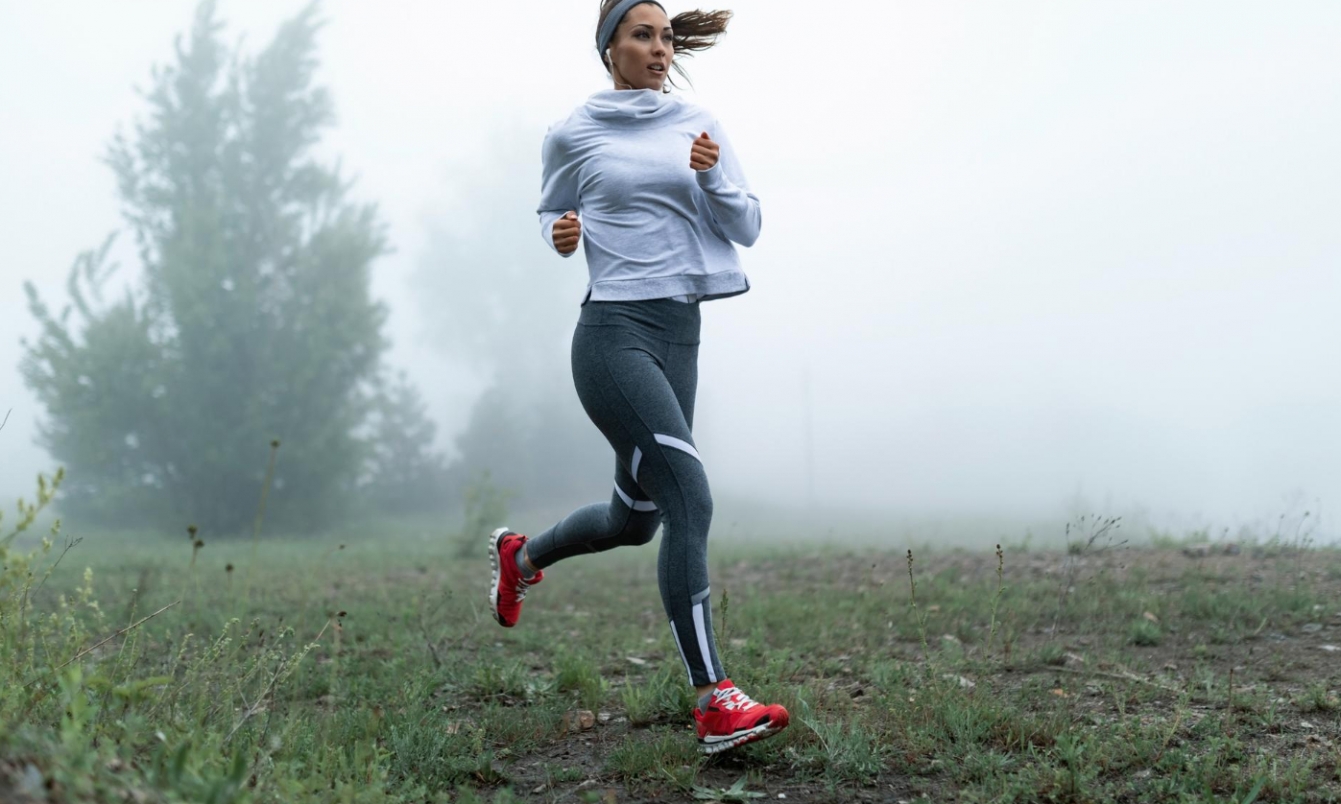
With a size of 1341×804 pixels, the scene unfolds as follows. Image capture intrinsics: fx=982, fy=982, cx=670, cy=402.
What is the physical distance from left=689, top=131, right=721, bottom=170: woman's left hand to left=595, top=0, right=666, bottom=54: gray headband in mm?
641

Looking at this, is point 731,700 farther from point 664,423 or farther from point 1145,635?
point 1145,635

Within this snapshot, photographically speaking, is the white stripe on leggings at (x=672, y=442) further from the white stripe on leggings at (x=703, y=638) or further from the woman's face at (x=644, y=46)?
the woman's face at (x=644, y=46)

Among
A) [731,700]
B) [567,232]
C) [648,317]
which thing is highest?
[567,232]

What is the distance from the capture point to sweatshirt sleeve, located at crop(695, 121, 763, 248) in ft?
11.0

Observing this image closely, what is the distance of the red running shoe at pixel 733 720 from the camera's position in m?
2.93

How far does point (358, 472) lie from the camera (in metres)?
24.0

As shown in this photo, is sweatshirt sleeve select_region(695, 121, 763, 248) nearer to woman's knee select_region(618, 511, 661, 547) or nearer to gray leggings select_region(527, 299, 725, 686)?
gray leggings select_region(527, 299, 725, 686)

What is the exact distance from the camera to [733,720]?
9.74ft

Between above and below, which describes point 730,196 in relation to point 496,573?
above

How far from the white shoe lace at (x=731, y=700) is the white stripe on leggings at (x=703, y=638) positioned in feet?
0.17

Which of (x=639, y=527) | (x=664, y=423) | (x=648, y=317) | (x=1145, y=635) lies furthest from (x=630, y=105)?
(x=1145, y=635)

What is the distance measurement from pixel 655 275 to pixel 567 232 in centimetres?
38

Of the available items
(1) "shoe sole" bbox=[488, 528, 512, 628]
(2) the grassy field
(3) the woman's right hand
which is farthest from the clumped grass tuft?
(3) the woman's right hand

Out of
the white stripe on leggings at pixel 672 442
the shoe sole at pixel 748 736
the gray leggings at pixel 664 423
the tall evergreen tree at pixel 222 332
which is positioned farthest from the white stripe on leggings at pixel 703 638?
the tall evergreen tree at pixel 222 332
